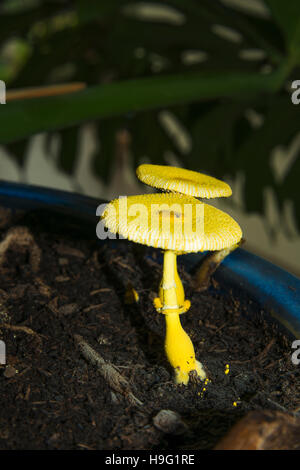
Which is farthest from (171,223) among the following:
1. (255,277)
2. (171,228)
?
(255,277)

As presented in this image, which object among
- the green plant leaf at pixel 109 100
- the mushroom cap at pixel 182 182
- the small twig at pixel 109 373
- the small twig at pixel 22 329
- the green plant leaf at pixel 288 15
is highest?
the green plant leaf at pixel 288 15

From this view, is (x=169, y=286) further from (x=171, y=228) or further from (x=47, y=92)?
(x=47, y=92)

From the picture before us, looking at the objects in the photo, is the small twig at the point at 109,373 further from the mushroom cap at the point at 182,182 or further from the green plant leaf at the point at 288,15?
the green plant leaf at the point at 288,15

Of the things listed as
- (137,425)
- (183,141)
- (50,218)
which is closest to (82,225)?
(50,218)

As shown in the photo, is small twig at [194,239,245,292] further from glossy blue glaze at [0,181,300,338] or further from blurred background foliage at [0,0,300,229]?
blurred background foliage at [0,0,300,229]

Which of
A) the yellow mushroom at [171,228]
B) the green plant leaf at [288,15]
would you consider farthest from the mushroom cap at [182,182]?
the green plant leaf at [288,15]

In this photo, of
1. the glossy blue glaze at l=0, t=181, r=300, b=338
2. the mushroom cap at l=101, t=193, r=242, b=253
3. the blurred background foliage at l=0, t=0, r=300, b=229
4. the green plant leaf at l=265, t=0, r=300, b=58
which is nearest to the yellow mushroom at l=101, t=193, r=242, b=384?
the mushroom cap at l=101, t=193, r=242, b=253
